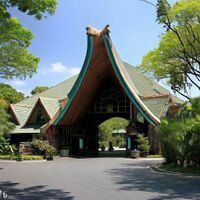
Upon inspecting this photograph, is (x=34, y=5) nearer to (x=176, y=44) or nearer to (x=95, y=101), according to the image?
(x=176, y=44)

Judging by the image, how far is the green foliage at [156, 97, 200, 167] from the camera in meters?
16.9

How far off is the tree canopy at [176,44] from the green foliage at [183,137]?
6.39 metres

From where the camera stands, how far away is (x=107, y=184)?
13.4 m

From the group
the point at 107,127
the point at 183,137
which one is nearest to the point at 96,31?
the point at 183,137

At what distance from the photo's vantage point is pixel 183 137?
57.4ft

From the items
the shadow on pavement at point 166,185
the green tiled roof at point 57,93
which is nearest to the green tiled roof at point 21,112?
the green tiled roof at point 57,93

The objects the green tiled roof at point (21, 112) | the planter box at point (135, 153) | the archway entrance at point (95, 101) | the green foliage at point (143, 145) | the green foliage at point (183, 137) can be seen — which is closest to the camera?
the green foliage at point (183, 137)

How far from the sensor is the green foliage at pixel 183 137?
55.4ft

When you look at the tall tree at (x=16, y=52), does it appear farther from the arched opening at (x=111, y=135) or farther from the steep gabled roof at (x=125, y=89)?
the arched opening at (x=111, y=135)

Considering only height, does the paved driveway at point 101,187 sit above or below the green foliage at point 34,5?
below

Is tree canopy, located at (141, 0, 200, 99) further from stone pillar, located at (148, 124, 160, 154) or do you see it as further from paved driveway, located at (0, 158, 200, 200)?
paved driveway, located at (0, 158, 200, 200)

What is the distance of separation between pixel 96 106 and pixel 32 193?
1025 inches

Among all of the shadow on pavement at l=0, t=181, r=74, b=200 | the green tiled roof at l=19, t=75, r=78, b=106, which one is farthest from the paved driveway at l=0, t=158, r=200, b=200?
the green tiled roof at l=19, t=75, r=78, b=106

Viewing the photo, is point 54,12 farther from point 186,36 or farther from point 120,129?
point 120,129
